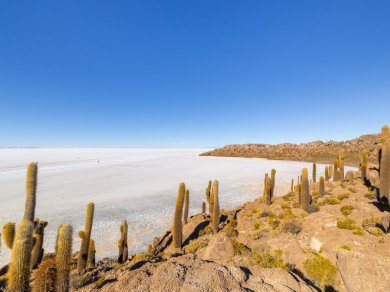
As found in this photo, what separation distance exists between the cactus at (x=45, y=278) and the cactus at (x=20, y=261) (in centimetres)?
21

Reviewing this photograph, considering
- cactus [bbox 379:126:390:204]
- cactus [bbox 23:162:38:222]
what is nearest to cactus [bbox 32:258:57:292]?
cactus [bbox 23:162:38:222]

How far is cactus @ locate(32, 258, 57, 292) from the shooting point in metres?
3.58

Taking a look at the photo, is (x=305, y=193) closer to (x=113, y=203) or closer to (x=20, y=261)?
(x=20, y=261)

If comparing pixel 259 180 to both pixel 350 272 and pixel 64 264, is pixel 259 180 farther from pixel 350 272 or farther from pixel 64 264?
pixel 64 264

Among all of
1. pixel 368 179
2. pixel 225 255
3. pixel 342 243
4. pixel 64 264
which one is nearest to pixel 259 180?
pixel 368 179

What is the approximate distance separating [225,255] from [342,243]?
407 cm

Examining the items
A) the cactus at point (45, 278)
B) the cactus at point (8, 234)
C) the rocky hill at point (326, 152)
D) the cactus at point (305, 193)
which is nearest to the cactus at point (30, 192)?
the cactus at point (8, 234)

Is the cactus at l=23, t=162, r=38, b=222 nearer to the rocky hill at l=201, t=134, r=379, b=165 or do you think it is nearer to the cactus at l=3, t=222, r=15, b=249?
the cactus at l=3, t=222, r=15, b=249

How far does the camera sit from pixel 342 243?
24.9 ft

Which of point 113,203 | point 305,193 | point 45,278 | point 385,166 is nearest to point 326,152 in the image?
point 305,193

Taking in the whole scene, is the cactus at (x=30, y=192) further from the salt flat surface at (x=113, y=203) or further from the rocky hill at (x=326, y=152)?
the rocky hill at (x=326, y=152)

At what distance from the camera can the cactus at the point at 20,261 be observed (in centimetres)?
360

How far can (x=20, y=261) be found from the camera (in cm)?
362

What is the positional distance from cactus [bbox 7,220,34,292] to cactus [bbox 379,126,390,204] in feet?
40.7
